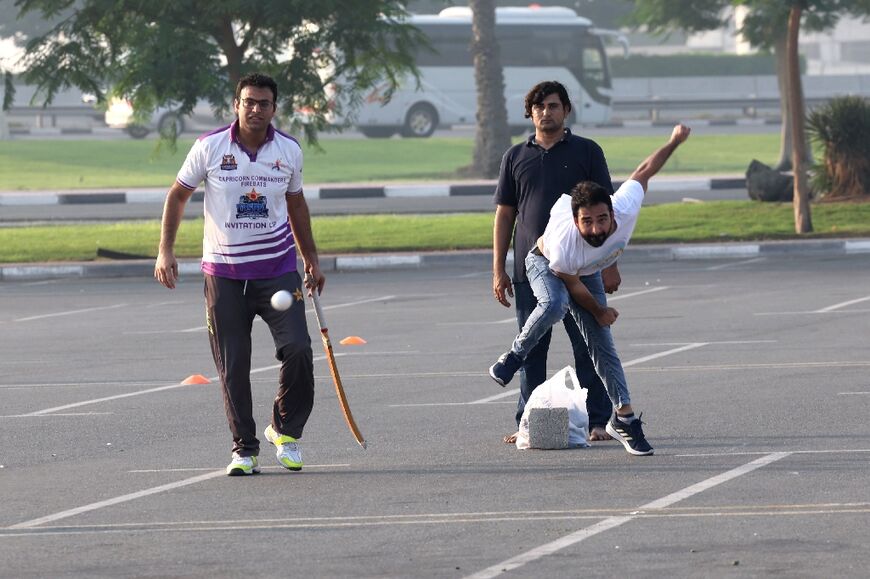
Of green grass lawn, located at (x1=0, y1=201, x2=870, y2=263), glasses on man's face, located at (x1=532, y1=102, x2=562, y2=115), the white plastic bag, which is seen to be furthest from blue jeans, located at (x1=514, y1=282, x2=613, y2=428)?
green grass lawn, located at (x1=0, y1=201, x2=870, y2=263)

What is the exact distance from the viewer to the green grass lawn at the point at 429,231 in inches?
918

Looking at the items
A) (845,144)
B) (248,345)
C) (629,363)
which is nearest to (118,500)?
(248,345)

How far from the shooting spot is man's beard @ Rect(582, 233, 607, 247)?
8820 mm

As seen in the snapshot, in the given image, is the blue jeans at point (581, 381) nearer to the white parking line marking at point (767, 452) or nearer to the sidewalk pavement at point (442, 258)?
the white parking line marking at point (767, 452)

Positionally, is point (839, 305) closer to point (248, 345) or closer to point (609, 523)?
point (248, 345)

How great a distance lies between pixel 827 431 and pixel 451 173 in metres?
29.5

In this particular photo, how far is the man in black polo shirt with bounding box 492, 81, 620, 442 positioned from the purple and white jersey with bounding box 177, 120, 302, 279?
114 cm

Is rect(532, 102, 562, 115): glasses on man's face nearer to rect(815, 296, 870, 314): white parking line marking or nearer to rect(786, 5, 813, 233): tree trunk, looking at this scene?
rect(815, 296, 870, 314): white parking line marking

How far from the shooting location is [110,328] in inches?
645

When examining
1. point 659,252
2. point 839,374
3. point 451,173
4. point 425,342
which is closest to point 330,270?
point 659,252

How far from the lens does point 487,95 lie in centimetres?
3791

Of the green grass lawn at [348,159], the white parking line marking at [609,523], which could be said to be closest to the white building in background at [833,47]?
the green grass lawn at [348,159]

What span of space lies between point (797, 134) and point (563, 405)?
1459 cm

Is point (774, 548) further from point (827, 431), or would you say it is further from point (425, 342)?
point (425, 342)
